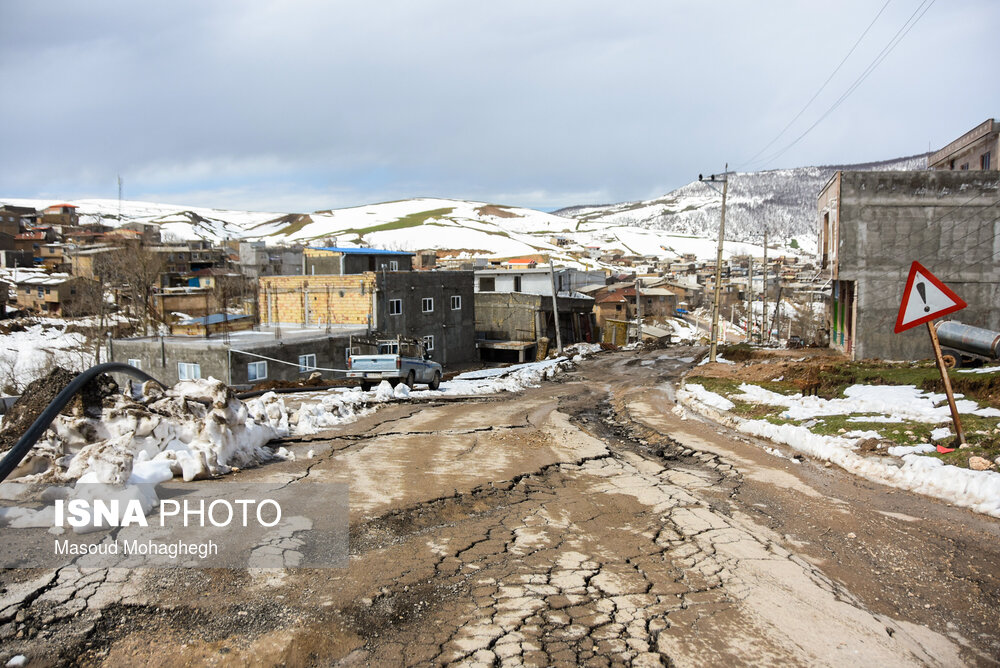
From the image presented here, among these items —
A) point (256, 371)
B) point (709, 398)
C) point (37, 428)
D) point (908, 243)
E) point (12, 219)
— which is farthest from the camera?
point (12, 219)

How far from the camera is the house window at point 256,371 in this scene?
26.3 metres

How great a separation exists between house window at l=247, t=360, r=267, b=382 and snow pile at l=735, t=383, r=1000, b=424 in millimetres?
19182

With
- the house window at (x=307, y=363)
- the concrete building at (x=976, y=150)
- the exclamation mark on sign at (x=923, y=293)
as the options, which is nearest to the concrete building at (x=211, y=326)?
the house window at (x=307, y=363)

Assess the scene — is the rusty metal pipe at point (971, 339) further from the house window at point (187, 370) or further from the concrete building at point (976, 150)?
the house window at point (187, 370)

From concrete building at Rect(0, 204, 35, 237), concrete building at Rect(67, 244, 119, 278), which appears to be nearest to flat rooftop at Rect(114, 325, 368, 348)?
concrete building at Rect(67, 244, 119, 278)

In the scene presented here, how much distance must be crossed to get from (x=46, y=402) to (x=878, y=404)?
14311mm

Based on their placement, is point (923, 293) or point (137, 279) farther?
point (137, 279)

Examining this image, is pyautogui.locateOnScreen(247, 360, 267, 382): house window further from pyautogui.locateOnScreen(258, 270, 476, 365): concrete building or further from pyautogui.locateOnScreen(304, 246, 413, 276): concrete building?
pyautogui.locateOnScreen(304, 246, 413, 276): concrete building

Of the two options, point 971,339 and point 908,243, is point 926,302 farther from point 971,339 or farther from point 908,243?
point 908,243

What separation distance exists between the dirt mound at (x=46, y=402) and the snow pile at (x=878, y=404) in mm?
12162

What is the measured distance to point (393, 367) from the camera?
67.7 feet

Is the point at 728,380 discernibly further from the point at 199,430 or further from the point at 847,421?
the point at 199,430

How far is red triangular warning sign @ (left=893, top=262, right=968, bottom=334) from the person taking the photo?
9562 mm

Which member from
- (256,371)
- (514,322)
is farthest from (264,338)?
(514,322)
